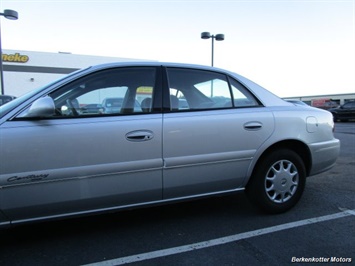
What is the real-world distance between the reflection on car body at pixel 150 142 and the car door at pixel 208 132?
0.01 meters

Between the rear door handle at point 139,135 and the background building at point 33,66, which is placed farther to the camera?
the background building at point 33,66

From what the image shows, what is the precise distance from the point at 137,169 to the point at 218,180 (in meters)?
0.90

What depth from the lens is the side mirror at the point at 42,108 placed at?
2580mm

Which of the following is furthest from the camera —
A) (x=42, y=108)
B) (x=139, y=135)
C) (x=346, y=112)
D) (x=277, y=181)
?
(x=346, y=112)

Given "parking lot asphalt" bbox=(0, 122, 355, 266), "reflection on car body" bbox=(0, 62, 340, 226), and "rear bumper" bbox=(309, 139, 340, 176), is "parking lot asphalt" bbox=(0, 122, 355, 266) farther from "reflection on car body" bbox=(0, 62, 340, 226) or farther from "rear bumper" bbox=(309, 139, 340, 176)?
"rear bumper" bbox=(309, 139, 340, 176)

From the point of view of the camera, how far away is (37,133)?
264 cm

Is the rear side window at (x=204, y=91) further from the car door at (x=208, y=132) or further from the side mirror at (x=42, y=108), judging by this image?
the side mirror at (x=42, y=108)

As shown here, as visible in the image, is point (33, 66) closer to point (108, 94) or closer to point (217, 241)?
point (108, 94)

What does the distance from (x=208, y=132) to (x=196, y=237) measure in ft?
3.37

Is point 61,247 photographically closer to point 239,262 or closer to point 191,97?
point 239,262

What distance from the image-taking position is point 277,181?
3.61 m

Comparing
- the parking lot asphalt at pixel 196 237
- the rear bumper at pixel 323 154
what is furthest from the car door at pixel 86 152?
the rear bumper at pixel 323 154

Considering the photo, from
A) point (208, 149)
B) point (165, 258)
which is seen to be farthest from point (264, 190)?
point (165, 258)

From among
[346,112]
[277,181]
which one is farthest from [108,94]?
[346,112]
